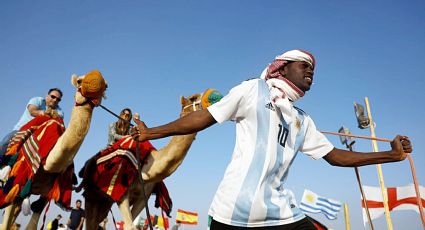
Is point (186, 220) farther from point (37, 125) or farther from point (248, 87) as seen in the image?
point (248, 87)

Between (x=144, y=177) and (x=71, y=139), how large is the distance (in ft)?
4.26

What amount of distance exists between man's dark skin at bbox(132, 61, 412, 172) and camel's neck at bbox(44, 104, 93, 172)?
242 centimetres

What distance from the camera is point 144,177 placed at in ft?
17.6

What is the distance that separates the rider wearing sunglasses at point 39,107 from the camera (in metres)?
5.54

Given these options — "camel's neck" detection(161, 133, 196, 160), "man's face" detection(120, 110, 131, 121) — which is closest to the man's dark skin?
"camel's neck" detection(161, 133, 196, 160)

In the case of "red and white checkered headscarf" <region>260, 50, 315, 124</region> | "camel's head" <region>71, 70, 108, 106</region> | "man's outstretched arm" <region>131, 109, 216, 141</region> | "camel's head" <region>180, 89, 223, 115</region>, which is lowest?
"man's outstretched arm" <region>131, 109, 216, 141</region>

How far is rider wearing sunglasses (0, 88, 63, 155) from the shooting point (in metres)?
5.54

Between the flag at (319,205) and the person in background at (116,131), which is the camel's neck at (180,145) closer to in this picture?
the person in background at (116,131)

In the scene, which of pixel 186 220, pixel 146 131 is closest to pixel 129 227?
pixel 146 131

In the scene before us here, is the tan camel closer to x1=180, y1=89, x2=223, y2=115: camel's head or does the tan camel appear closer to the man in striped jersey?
x1=180, y1=89, x2=223, y2=115: camel's head

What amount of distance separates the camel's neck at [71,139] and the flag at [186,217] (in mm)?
17583

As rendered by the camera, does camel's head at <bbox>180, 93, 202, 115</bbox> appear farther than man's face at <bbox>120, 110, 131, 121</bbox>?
No

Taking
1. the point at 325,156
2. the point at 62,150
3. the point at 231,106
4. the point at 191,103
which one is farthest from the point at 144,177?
the point at 231,106

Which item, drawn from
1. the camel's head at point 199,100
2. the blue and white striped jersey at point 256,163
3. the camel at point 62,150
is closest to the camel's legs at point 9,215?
the camel at point 62,150
